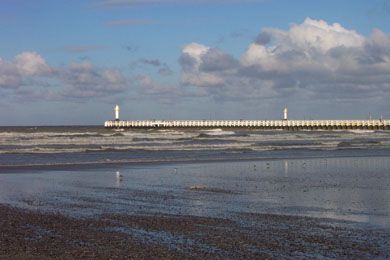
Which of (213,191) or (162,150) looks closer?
(213,191)

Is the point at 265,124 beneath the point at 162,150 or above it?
above

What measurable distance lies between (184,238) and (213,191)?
8.12 m

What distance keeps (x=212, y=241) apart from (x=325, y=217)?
393 centimetres

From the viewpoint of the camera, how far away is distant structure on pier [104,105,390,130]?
116 metres

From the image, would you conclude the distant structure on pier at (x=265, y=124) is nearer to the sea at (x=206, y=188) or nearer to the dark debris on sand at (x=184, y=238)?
the sea at (x=206, y=188)

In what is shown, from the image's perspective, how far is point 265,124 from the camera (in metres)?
122

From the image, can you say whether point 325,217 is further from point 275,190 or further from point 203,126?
point 203,126

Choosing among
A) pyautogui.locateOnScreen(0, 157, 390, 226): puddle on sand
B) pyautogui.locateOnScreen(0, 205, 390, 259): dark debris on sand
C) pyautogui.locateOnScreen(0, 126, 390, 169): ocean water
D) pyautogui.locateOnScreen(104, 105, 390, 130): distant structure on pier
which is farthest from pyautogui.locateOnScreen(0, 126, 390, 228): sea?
pyautogui.locateOnScreen(104, 105, 390, 130): distant structure on pier

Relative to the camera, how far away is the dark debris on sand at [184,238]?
10945 millimetres

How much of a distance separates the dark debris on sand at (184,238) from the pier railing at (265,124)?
104481 mm

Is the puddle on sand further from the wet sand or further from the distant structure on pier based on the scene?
the distant structure on pier

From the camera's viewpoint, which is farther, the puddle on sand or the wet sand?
the puddle on sand

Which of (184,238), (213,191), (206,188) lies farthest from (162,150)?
(184,238)

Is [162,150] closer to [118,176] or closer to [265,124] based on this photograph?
[118,176]
